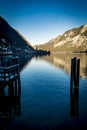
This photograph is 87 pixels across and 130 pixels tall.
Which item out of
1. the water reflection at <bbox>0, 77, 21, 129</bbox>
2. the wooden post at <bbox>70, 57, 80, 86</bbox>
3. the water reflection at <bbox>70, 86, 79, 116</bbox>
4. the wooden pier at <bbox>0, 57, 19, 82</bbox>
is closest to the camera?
the water reflection at <bbox>0, 77, 21, 129</bbox>

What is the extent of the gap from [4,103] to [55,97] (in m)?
7.05

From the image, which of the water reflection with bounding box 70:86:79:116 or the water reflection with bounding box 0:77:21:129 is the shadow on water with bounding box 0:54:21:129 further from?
the water reflection with bounding box 70:86:79:116

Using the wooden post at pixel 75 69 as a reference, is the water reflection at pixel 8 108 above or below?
below

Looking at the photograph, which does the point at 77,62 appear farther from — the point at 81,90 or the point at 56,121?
the point at 56,121

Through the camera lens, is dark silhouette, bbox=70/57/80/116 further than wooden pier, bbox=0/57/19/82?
Yes

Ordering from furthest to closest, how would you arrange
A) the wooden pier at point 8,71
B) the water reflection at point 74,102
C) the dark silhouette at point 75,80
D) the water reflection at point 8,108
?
the dark silhouette at point 75,80, the wooden pier at point 8,71, the water reflection at point 74,102, the water reflection at point 8,108

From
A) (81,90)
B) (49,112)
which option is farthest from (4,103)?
(81,90)

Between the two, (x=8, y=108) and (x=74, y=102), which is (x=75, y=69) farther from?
(x=8, y=108)

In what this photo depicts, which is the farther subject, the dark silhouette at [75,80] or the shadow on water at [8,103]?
the dark silhouette at [75,80]

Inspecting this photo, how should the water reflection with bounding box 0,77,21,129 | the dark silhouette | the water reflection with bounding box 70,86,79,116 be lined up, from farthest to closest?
the dark silhouette → the water reflection with bounding box 70,86,79,116 → the water reflection with bounding box 0,77,21,129

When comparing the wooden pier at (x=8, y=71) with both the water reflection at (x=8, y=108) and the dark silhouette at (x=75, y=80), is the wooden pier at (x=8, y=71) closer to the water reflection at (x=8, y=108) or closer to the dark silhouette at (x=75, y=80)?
the water reflection at (x=8, y=108)

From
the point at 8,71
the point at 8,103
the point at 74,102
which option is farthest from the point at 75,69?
the point at 8,103

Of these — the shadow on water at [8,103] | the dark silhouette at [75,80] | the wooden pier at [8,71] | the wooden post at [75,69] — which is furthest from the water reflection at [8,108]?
the wooden post at [75,69]

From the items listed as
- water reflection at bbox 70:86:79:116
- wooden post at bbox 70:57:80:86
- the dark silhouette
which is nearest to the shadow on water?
water reflection at bbox 70:86:79:116
